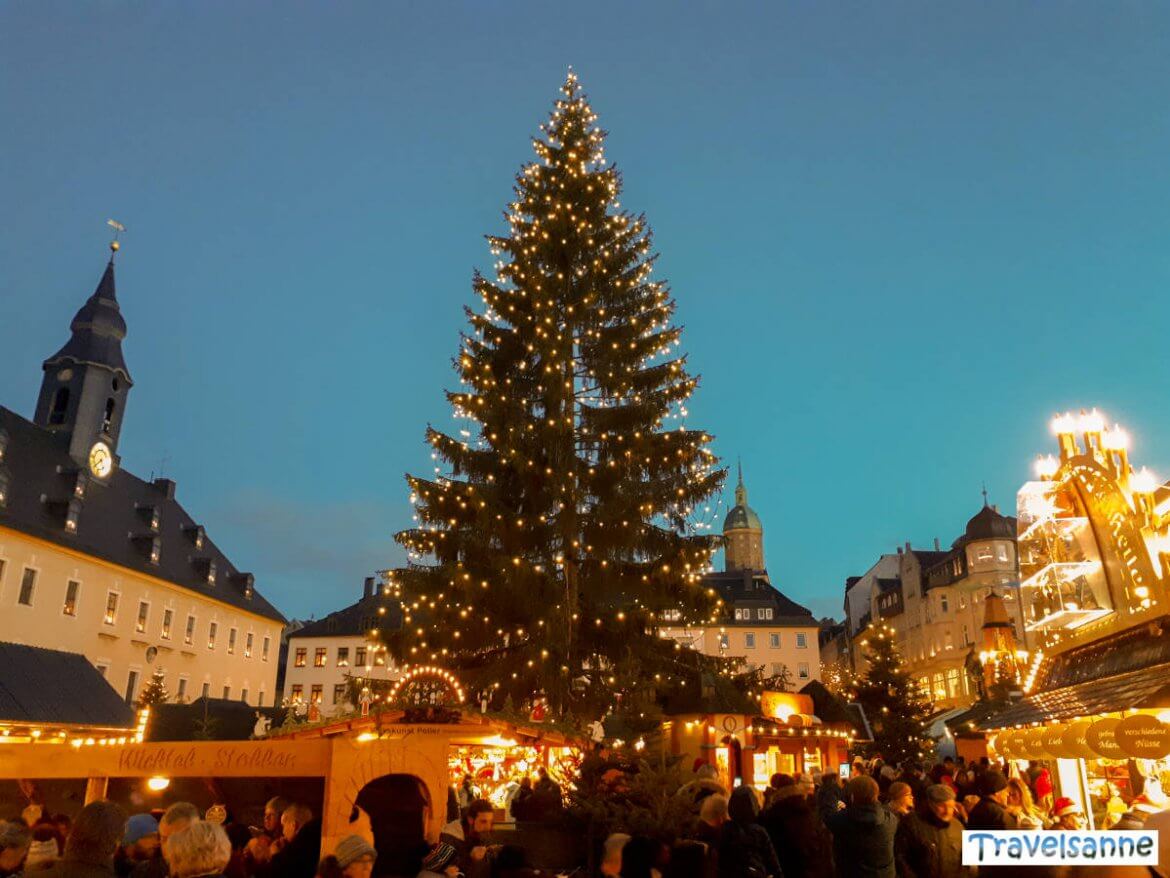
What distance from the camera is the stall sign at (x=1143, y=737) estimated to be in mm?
9453

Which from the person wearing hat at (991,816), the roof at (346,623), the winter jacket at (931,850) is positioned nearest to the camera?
the winter jacket at (931,850)

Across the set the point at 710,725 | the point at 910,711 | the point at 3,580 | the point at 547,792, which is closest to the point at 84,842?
the point at 547,792

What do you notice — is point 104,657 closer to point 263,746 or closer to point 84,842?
point 263,746

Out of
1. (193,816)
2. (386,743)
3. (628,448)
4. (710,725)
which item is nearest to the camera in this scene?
(193,816)

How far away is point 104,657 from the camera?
135 feet

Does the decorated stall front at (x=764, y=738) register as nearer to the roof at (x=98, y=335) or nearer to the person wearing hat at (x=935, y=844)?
the person wearing hat at (x=935, y=844)

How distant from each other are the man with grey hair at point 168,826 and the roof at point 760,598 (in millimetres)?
69102

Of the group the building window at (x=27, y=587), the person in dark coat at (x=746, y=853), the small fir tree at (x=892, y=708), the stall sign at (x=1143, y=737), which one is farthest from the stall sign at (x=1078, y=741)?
the building window at (x=27, y=587)

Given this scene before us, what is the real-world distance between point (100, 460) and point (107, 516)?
392 cm

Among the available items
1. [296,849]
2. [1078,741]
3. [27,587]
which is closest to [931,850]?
[296,849]

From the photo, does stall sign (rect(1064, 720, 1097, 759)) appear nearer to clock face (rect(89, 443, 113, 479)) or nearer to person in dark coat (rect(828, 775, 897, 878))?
person in dark coat (rect(828, 775, 897, 878))

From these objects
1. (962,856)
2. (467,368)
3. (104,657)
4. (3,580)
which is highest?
(467,368)

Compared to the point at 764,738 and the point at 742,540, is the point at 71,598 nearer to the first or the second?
the point at 764,738

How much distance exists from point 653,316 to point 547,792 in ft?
49.1
